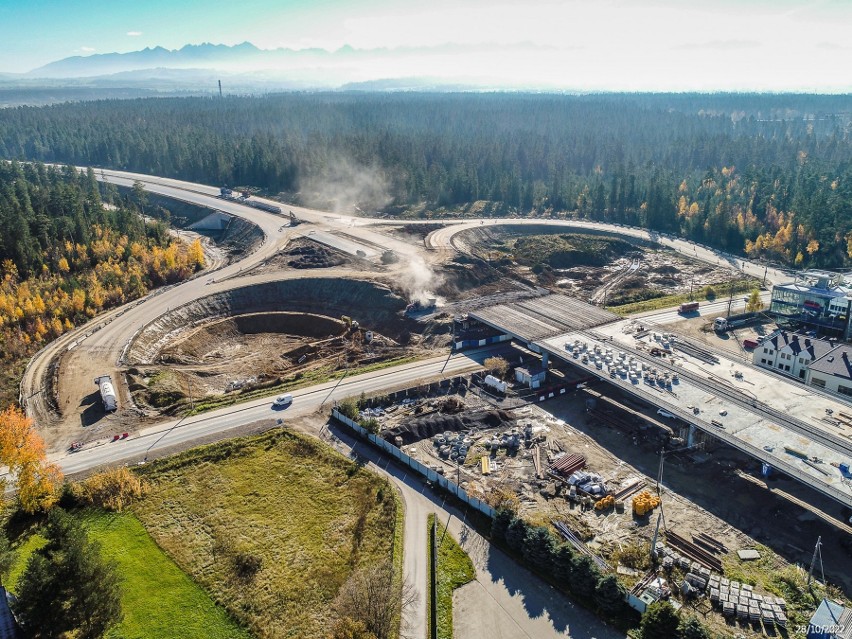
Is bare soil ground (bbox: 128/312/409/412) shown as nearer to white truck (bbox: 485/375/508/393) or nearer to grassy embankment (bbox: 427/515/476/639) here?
white truck (bbox: 485/375/508/393)

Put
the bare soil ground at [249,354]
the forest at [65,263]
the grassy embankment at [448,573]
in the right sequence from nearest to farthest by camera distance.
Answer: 1. the grassy embankment at [448,573]
2. the bare soil ground at [249,354]
3. the forest at [65,263]

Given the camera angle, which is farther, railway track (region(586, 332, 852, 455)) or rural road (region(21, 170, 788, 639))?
railway track (region(586, 332, 852, 455))

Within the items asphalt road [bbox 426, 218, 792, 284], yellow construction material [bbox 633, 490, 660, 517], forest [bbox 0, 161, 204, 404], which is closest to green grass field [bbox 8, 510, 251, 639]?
forest [bbox 0, 161, 204, 404]

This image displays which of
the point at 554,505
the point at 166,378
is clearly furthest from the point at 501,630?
the point at 166,378

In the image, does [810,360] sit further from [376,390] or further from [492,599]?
[492,599]

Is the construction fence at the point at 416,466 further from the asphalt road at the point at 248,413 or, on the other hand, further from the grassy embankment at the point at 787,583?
the grassy embankment at the point at 787,583

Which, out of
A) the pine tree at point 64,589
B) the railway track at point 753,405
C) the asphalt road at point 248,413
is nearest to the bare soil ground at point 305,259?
the asphalt road at point 248,413

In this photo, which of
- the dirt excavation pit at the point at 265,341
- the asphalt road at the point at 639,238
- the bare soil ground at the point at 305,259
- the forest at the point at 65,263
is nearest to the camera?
the dirt excavation pit at the point at 265,341

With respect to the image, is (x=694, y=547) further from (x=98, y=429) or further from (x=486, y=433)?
(x=98, y=429)
